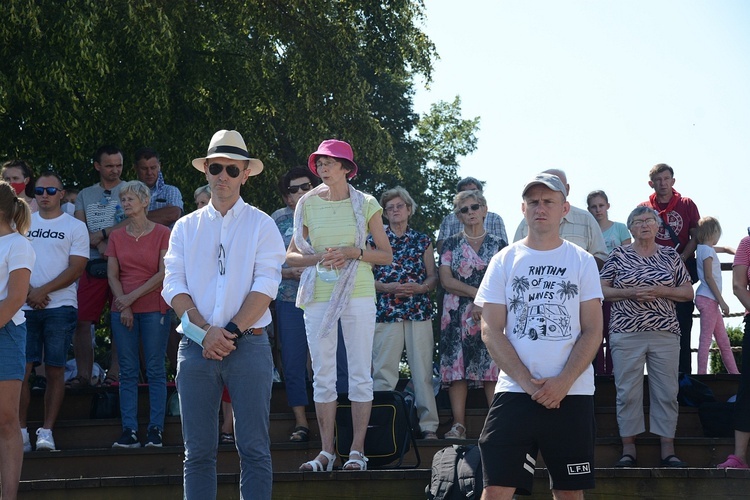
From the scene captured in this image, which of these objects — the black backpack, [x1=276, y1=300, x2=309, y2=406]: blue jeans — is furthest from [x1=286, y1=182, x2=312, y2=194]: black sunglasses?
the black backpack

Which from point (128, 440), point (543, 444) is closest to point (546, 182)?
point (543, 444)

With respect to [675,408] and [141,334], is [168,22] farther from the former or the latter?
[675,408]

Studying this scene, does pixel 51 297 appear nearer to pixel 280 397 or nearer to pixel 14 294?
pixel 14 294

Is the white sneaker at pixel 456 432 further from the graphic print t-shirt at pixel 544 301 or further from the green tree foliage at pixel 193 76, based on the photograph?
the green tree foliage at pixel 193 76

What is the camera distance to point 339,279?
712 cm

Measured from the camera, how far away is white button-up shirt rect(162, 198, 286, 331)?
553 centimetres

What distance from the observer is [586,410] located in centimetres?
516

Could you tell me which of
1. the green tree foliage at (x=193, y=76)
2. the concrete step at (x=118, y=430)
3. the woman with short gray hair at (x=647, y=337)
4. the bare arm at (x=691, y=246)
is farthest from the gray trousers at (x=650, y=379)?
the green tree foliage at (x=193, y=76)

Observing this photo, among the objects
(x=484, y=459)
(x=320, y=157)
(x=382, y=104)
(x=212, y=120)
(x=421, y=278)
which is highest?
(x=382, y=104)

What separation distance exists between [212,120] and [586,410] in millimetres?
10110

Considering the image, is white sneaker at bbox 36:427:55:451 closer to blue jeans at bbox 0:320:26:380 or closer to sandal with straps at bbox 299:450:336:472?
blue jeans at bbox 0:320:26:380

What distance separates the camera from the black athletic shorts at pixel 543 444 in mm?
5074

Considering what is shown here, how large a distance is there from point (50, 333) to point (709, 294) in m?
5.99

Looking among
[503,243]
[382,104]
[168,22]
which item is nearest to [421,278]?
[503,243]
